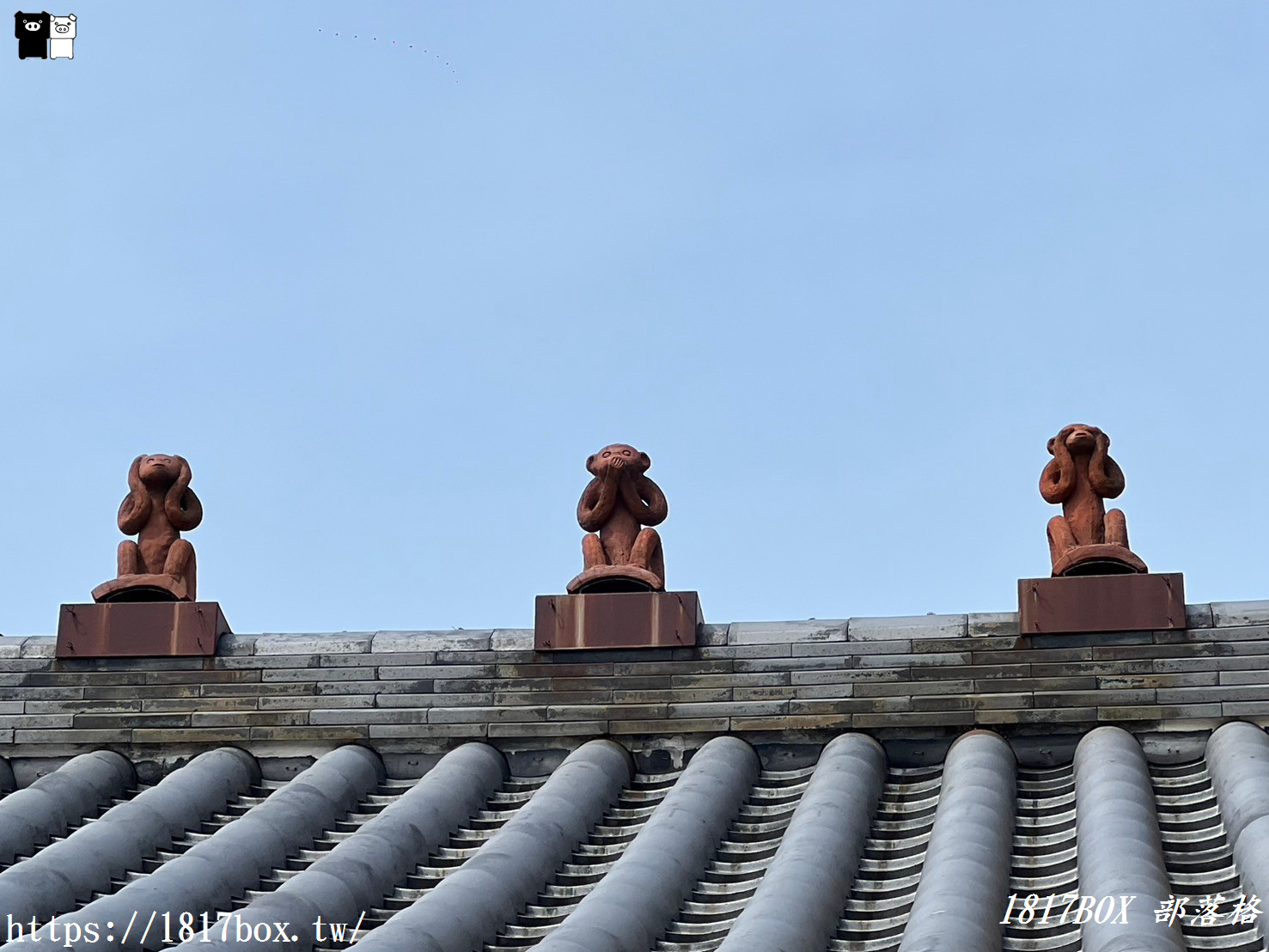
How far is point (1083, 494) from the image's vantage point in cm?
1490

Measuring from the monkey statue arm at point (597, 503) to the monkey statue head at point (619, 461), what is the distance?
0.18 ft

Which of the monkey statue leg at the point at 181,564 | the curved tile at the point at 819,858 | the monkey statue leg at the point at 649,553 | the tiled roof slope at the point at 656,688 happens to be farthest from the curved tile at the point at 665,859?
the monkey statue leg at the point at 181,564

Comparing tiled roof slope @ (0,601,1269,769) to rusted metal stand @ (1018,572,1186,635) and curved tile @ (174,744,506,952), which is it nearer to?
rusted metal stand @ (1018,572,1186,635)

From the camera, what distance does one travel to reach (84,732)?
15133 mm

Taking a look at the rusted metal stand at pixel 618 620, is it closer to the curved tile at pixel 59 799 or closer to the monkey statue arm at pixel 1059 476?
the monkey statue arm at pixel 1059 476

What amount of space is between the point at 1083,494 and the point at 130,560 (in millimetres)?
6860

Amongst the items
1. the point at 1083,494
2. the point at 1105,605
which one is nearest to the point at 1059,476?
the point at 1083,494

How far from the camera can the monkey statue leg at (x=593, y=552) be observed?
15.4 metres

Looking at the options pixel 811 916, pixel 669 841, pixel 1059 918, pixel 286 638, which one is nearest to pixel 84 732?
pixel 286 638

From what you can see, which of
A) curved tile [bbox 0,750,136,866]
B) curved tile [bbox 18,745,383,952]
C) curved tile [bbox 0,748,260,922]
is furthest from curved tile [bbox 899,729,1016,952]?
curved tile [bbox 0,750,136,866]

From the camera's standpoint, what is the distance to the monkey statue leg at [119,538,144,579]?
51.9 ft

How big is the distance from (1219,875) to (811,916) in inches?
83.7

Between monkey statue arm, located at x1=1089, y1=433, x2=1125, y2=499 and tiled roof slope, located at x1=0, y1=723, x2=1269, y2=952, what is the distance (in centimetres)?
175

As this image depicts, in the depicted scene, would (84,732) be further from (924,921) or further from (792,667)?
(924,921)
